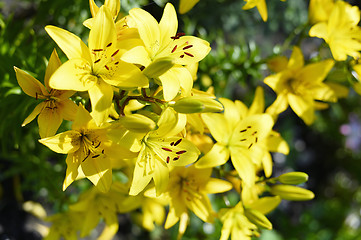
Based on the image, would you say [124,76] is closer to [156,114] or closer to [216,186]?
[156,114]

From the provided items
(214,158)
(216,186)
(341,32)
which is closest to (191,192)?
(216,186)

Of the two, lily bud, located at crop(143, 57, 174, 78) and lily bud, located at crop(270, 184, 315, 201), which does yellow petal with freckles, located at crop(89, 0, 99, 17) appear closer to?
lily bud, located at crop(143, 57, 174, 78)

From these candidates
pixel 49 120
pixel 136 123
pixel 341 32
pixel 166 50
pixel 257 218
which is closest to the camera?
pixel 136 123

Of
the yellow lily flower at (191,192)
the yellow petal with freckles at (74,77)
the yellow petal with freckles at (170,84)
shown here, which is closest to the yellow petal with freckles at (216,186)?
the yellow lily flower at (191,192)

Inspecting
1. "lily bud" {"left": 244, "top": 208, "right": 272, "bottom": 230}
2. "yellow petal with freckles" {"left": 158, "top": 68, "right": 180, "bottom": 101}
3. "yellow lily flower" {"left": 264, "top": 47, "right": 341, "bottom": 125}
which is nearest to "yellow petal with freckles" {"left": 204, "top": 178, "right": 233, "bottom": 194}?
"lily bud" {"left": 244, "top": 208, "right": 272, "bottom": 230}

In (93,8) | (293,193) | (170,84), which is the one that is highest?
(93,8)

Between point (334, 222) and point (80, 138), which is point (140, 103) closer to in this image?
point (80, 138)

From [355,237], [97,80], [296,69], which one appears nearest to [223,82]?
[296,69]
